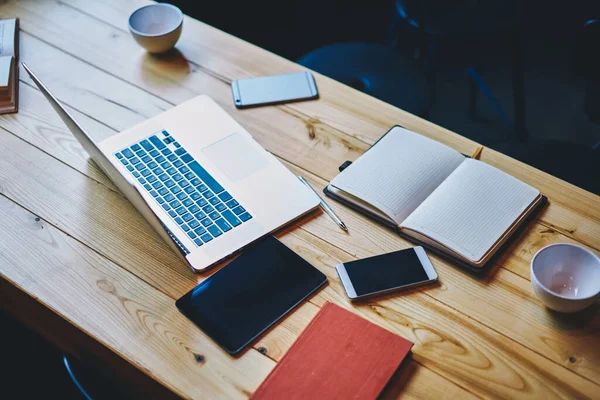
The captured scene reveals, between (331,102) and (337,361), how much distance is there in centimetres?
64

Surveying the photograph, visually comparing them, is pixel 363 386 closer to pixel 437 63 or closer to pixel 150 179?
pixel 150 179

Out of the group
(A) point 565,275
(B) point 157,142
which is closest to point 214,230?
(B) point 157,142

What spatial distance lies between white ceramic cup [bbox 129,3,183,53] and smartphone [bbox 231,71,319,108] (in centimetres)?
20

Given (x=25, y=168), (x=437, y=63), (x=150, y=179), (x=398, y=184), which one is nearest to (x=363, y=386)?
(x=398, y=184)

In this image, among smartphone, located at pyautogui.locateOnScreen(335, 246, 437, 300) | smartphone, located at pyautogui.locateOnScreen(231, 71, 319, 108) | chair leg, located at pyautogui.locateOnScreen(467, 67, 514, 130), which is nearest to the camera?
smartphone, located at pyautogui.locateOnScreen(335, 246, 437, 300)

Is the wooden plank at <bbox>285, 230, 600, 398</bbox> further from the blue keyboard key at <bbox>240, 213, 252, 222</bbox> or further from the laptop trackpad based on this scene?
the laptop trackpad

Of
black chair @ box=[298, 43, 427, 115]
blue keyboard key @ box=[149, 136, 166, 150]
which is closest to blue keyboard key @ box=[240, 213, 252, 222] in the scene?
blue keyboard key @ box=[149, 136, 166, 150]

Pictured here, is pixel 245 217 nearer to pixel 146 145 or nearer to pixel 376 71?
pixel 146 145

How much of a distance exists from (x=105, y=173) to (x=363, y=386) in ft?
2.16

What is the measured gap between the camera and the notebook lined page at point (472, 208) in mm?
1045

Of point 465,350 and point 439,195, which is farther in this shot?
point 439,195

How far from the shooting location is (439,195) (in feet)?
3.65

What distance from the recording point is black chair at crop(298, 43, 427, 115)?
1.70m

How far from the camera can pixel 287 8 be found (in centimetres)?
273
